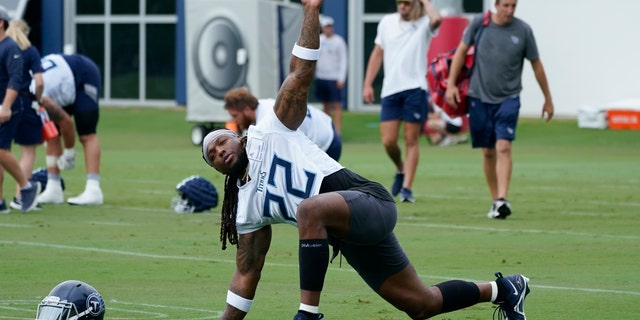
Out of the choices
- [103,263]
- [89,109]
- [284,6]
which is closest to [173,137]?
[284,6]

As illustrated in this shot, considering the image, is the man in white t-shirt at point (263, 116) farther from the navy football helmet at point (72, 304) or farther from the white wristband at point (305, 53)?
Result: the navy football helmet at point (72, 304)

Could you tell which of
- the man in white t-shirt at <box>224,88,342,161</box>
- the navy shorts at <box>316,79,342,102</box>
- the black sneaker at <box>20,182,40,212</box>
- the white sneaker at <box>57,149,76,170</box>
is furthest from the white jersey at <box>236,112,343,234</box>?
the navy shorts at <box>316,79,342,102</box>

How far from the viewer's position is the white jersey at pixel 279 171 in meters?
7.02

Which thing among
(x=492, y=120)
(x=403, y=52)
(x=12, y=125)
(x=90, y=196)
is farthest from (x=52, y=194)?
(x=492, y=120)

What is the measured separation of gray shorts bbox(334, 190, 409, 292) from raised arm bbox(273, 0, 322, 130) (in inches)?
19.3

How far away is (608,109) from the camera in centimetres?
2758

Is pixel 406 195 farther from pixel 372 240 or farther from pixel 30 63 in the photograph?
pixel 372 240

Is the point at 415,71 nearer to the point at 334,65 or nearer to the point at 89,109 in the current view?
the point at 89,109

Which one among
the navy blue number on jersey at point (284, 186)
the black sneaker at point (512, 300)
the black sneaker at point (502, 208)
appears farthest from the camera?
the black sneaker at point (502, 208)

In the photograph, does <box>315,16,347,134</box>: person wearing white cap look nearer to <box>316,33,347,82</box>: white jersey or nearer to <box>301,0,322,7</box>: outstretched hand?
<box>316,33,347,82</box>: white jersey

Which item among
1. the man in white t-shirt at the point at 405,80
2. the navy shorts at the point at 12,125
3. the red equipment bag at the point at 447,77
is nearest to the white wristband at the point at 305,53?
the red equipment bag at the point at 447,77

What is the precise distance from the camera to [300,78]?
710 centimetres

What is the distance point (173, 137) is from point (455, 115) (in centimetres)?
1526

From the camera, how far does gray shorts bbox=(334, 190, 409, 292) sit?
6910mm
